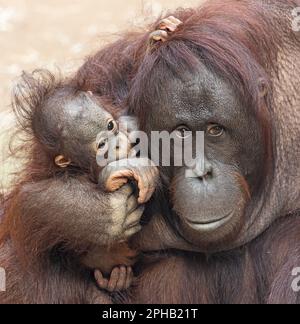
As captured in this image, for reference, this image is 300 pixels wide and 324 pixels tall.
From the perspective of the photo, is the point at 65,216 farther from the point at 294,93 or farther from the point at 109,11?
the point at 109,11

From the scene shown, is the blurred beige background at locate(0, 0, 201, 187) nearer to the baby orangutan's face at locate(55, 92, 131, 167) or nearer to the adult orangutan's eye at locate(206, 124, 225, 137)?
the baby orangutan's face at locate(55, 92, 131, 167)

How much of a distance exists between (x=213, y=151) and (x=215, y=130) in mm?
68

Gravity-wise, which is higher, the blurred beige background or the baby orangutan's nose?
the blurred beige background

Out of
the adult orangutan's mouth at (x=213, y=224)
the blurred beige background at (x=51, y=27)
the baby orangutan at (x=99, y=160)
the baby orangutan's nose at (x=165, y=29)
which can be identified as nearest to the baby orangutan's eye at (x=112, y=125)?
the baby orangutan at (x=99, y=160)

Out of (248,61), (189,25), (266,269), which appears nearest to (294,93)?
(248,61)

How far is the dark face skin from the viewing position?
268cm

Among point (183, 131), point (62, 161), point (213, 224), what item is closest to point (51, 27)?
point (62, 161)

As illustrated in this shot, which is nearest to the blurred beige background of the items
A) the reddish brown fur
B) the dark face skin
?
the reddish brown fur

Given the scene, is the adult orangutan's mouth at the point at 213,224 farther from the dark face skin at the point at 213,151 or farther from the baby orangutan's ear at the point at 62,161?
the baby orangutan's ear at the point at 62,161

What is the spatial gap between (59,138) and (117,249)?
0.44 metres

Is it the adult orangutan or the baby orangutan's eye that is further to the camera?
the baby orangutan's eye

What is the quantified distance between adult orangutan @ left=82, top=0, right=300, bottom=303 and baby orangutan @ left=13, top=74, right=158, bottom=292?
0.09 m

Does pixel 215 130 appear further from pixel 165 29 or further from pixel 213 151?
pixel 165 29

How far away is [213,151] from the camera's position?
2717 mm
